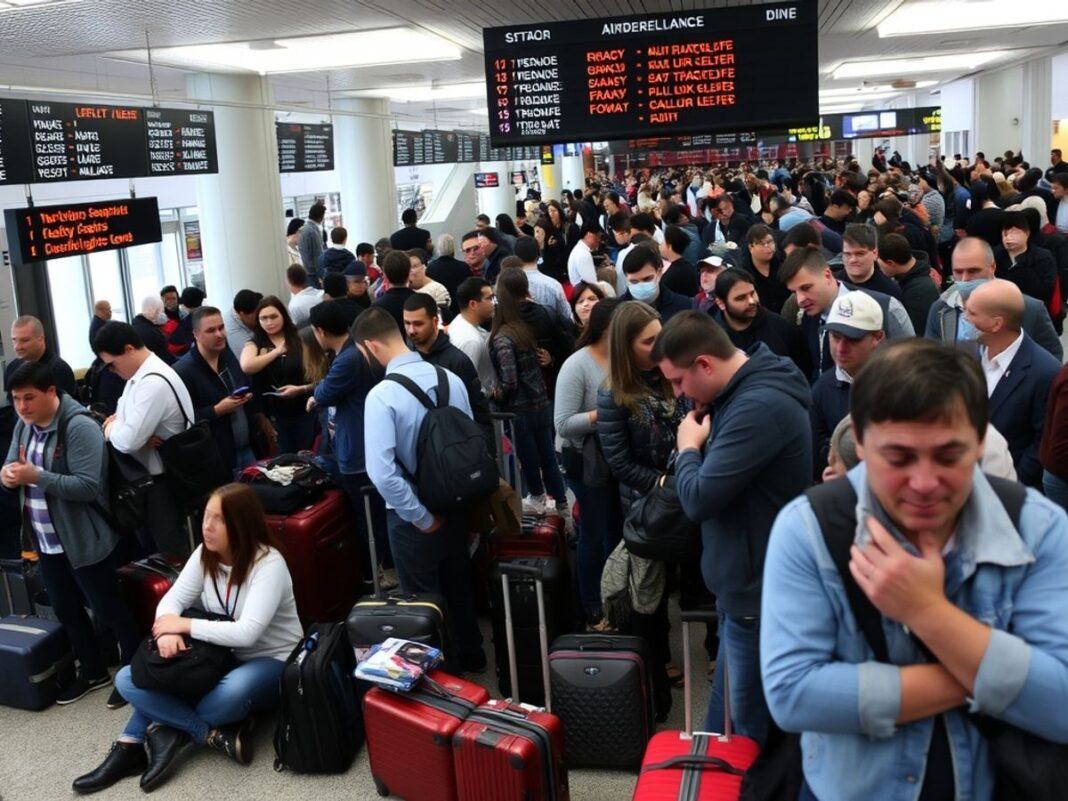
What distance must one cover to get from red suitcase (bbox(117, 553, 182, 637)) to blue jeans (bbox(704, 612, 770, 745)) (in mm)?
2966

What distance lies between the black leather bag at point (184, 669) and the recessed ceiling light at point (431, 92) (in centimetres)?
1058

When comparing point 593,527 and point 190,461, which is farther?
point 190,461

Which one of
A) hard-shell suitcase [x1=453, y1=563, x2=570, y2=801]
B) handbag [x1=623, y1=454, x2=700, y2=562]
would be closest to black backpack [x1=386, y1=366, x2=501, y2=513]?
handbag [x1=623, y1=454, x2=700, y2=562]

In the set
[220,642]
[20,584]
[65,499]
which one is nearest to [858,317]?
[220,642]

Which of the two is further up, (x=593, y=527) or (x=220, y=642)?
(x=593, y=527)

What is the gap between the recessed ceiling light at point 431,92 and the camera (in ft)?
45.8

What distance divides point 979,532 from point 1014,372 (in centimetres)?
268

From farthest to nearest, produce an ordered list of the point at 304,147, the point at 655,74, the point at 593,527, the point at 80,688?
the point at 304,147, the point at 655,74, the point at 80,688, the point at 593,527

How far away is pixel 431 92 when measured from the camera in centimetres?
1507

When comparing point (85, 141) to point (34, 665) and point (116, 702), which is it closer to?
point (34, 665)

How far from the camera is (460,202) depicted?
2123 cm

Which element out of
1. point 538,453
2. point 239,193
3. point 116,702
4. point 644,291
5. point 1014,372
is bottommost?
point 116,702

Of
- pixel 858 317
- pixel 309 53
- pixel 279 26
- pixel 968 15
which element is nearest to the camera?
pixel 858 317

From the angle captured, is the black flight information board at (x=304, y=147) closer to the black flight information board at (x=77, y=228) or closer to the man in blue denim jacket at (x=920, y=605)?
the black flight information board at (x=77, y=228)
